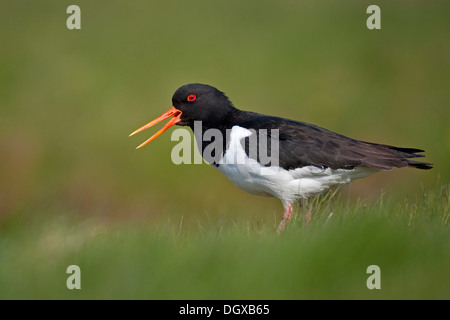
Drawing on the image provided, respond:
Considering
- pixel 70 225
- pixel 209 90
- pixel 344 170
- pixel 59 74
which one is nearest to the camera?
pixel 70 225

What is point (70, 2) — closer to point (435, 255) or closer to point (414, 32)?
point (414, 32)

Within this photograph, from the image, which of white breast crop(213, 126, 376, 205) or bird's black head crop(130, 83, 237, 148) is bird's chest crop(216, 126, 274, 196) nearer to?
white breast crop(213, 126, 376, 205)

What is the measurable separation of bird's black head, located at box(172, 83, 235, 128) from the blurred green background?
4.88 meters

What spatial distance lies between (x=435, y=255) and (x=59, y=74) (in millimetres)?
12412

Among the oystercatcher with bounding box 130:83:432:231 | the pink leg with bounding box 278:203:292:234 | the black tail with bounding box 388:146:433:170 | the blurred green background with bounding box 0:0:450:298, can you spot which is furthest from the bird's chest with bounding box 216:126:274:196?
the blurred green background with bounding box 0:0:450:298

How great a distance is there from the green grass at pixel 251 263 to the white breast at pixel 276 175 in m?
1.04

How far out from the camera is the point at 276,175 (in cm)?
650

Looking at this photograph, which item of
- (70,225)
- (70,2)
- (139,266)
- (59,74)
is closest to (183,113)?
(70,225)

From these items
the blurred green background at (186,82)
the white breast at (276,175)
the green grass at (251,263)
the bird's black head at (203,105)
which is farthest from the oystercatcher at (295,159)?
the blurred green background at (186,82)

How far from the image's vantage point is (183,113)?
7379 mm

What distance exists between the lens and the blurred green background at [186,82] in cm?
1320

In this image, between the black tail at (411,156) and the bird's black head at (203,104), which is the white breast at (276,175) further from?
the bird's black head at (203,104)

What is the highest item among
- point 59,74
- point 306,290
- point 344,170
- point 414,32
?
point 414,32

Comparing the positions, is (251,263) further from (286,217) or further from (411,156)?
(411,156)
